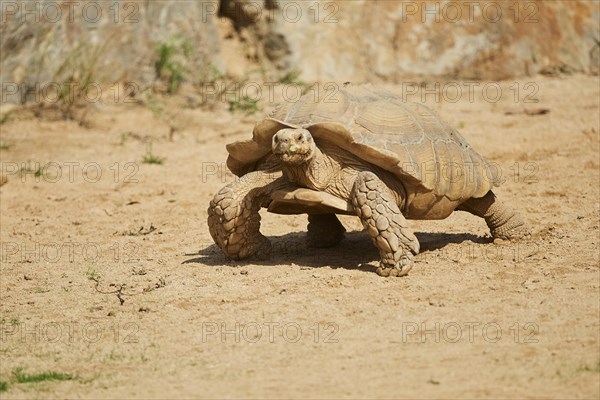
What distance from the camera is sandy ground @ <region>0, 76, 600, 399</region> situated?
467 centimetres

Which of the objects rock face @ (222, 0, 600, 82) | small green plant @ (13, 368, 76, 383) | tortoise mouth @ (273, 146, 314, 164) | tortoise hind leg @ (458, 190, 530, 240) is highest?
rock face @ (222, 0, 600, 82)

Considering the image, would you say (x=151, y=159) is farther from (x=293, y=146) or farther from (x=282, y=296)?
(x=282, y=296)

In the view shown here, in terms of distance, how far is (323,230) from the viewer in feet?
24.5

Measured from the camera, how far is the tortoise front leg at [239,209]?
22.2 ft

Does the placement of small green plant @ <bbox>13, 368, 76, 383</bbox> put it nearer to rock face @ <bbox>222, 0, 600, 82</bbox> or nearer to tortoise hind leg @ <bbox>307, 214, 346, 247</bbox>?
tortoise hind leg @ <bbox>307, 214, 346, 247</bbox>

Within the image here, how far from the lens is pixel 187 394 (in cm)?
451

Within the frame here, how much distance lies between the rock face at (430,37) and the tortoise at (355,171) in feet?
20.9

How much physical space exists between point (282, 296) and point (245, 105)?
640 centimetres

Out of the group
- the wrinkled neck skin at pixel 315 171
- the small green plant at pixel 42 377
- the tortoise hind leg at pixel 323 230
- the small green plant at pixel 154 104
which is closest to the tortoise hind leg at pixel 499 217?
the tortoise hind leg at pixel 323 230

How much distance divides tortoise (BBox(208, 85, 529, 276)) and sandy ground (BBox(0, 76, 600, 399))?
1.05 feet

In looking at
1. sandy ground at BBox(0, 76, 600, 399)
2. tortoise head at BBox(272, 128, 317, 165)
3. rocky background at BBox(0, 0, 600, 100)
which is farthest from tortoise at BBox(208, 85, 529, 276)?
rocky background at BBox(0, 0, 600, 100)

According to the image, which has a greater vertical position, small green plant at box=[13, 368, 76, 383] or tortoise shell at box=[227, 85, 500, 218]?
tortoise shell at box=[227, 85, 500, 218]

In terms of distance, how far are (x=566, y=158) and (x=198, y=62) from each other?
5.45 metres

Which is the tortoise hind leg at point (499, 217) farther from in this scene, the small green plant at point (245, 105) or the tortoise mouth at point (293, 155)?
the small green plant at point (245, 105)
